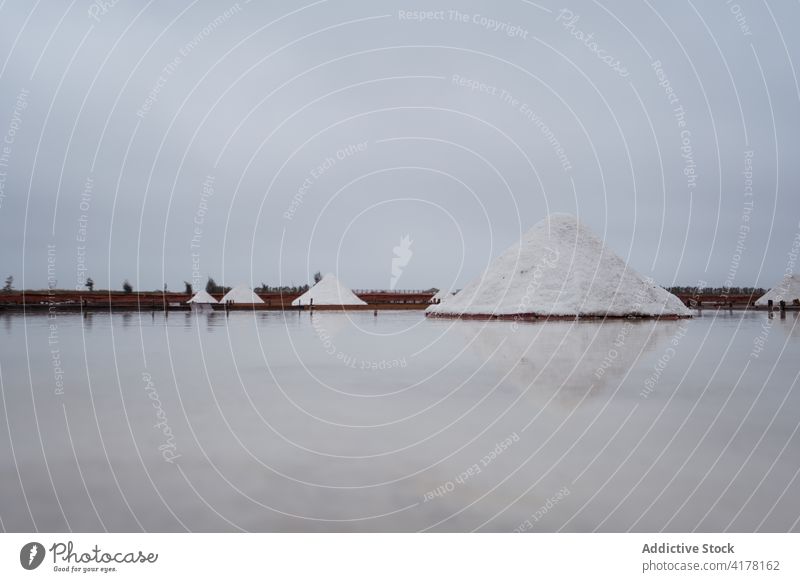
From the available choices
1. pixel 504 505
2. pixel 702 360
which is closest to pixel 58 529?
pixel 504 505

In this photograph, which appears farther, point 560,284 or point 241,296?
point 241,296

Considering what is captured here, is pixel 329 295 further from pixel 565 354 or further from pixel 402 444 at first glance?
pixel 402 444

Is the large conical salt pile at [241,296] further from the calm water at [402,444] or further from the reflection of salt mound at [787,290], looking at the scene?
the reflection of salt mound at [787,290]

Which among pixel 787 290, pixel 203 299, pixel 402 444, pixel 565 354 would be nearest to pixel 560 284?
pixel 565 354

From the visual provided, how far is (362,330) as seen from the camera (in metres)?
18.8

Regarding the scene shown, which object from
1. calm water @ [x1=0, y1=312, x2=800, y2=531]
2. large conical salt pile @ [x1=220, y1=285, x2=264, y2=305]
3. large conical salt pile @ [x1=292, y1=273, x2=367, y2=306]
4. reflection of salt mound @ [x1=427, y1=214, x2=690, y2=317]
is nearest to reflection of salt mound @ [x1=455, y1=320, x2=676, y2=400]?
calm water @ [x1=0, y1=312, x2=800, y2=531]

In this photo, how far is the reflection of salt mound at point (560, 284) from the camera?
2662cm

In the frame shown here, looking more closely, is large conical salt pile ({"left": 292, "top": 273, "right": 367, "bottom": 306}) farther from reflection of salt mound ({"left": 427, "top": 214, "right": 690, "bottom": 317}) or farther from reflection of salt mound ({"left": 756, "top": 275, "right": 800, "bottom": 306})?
reflection of salt mound ({"left": 756, "top": 275, "right": 800, "bottom": 306})

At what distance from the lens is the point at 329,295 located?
133ft

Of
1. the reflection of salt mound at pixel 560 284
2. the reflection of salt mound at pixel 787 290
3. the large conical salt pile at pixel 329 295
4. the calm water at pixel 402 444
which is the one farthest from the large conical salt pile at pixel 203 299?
the reflection of salt mound at pixel 787 290

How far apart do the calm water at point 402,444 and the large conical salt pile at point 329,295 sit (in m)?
28.8

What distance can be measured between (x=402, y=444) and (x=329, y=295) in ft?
116

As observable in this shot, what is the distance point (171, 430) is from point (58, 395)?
292 centimetres

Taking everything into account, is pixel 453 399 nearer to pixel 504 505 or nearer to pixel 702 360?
pixel 504 505
